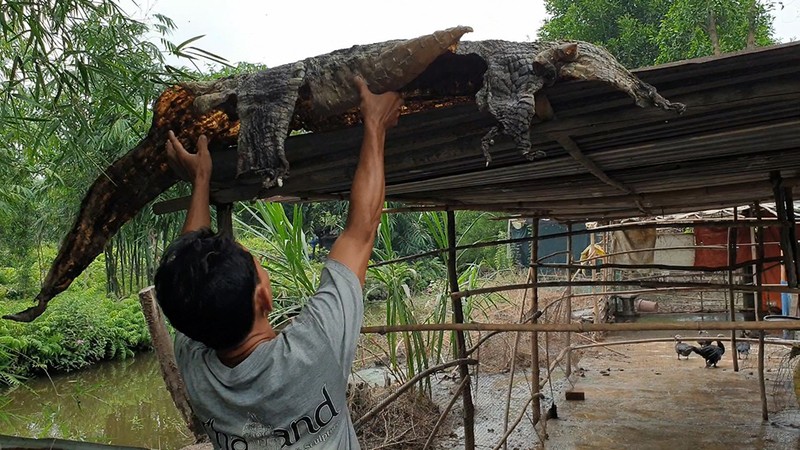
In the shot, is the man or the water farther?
the water

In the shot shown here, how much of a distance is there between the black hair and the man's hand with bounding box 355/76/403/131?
16.7 inches

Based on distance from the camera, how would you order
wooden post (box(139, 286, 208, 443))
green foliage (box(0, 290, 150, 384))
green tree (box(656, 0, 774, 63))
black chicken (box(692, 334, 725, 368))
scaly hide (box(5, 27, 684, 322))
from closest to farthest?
scaly hide (box(5, 27, 684, 322)), wooden post (box(139, 286, 208, 443)), black chicken (box(692, 334, 725, 368)), green foliage (box(0, 290, 150, 384)), green tree (box(656, 0, 774, 63))

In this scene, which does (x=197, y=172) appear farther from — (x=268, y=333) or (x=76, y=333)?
(x=76, y=333)

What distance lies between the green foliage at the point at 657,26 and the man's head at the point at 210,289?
11720 millimetres

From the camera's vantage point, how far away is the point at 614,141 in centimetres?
185

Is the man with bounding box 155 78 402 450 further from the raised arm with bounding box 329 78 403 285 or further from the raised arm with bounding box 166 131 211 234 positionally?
the raised arm with bounding box 166 131 211 234

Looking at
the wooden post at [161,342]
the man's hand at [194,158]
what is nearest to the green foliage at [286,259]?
the wooden post at [161,342]

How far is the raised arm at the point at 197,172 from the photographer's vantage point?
1.77 metres

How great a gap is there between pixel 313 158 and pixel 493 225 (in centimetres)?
1626

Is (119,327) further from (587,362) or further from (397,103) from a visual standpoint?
(397,103)

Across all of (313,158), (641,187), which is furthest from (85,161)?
(641,187)

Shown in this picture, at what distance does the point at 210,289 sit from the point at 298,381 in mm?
261

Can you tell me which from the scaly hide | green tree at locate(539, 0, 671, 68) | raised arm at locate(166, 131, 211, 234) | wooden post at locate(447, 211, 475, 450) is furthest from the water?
green tree at locate(539, 0, 671, 68)

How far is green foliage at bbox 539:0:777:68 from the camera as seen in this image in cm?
1266
